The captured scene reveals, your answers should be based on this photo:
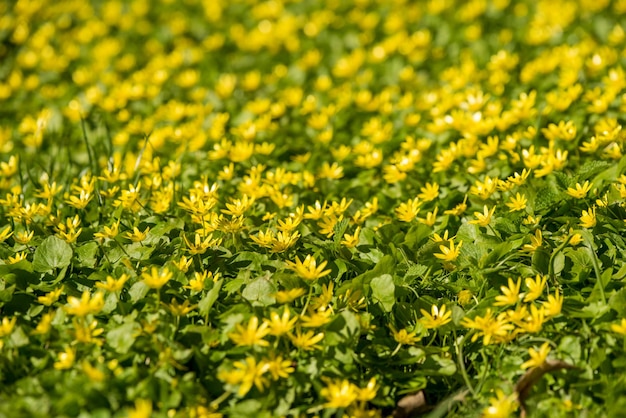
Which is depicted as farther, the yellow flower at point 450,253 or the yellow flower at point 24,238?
the yellow flower at point 24,238

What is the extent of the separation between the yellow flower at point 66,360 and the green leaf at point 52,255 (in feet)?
1.66

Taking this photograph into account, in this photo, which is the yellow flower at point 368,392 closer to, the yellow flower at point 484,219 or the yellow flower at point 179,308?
the yellow flower at point 179,308

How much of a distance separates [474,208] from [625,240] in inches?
24.0

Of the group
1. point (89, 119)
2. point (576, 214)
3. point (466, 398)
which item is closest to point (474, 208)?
point (576, 214)

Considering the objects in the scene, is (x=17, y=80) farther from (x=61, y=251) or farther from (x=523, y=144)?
(x=523, y=144)

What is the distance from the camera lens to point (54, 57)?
210 inches

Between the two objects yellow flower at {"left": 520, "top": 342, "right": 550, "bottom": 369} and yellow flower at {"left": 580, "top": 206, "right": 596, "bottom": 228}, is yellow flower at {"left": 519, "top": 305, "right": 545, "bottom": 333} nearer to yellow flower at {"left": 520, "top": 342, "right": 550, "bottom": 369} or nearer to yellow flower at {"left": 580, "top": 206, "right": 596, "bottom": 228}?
yellow flower at {"left": 520, "top": 342, "right": 550, "bottom": 369}

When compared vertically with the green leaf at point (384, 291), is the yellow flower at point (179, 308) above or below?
above

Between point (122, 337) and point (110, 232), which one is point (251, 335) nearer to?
point (122, 337)

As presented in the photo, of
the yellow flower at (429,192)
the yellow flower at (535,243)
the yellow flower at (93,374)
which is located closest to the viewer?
the yellow flower at (93,374)

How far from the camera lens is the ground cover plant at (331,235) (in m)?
2.28

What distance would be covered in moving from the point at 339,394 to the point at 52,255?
49.4 inches

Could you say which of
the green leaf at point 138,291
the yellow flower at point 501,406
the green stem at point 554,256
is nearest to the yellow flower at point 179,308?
the green leaf at point 138,291

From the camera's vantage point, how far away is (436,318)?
8.22 ft
